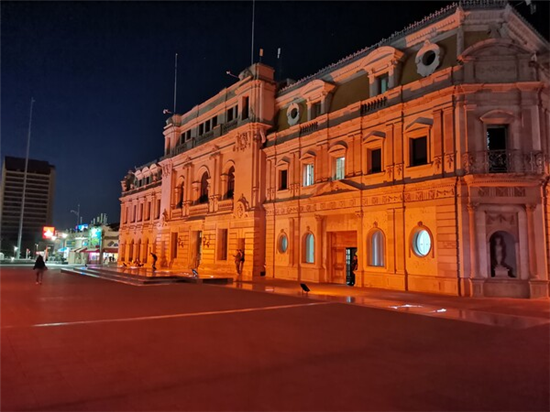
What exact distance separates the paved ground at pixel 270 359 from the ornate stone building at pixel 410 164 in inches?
222

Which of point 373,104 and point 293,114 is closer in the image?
point 373,104

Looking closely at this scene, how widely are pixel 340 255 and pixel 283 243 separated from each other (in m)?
4.76

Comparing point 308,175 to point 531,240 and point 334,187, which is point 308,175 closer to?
point 334,187

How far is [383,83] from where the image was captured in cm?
2236

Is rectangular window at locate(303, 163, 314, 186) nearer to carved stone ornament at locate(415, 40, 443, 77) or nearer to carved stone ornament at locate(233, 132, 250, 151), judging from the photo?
carved stone ornament at locate(233, 132, 250, 151)

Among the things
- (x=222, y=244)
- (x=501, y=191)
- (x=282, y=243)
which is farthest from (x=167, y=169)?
(x=501, y=191)

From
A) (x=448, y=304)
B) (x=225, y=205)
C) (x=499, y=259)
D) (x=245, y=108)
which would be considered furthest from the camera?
(x=225, y=205)

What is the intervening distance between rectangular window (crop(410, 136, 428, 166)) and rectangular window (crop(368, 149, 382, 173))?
2.08 metres

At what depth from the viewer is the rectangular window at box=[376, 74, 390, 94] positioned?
2220cm

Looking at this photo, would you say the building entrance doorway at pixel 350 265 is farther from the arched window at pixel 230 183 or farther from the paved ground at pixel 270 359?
the arched window at pixel 230 183

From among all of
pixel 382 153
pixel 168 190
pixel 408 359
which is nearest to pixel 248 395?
pixel 408 359

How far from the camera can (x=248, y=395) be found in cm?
525

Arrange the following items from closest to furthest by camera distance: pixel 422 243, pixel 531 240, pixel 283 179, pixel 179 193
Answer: pixel 531 240, pixel 422 243, pixel 283 179, pixel 179 193

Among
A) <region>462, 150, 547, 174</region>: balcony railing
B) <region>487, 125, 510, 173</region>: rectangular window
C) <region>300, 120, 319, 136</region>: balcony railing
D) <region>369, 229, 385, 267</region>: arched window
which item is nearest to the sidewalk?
<region>369, 229, 385, 267</region>: arched window
